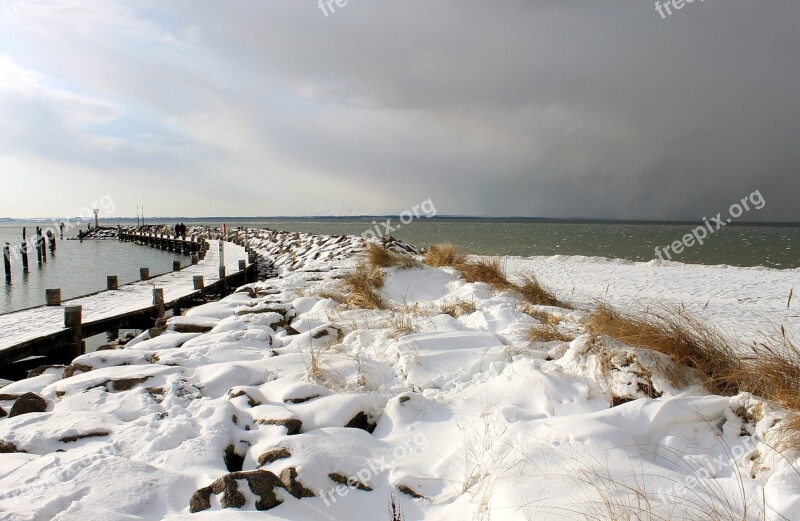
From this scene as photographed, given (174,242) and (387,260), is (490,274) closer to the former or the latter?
(387,260)

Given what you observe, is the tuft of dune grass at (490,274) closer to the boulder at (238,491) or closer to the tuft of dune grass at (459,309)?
the tuft of dune grass at (459,309)

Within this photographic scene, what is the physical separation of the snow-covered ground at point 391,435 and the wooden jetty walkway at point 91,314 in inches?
120

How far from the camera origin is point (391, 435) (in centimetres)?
312

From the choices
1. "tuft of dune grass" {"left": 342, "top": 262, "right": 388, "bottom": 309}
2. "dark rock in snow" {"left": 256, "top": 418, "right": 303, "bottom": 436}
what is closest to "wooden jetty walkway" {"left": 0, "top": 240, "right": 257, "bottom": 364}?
"tuft of dune grass" {"left": 342, "top": 262, "right": 388, "bottom": 309}

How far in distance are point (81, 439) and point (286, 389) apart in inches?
53.8

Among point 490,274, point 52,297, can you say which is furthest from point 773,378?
point 52,297

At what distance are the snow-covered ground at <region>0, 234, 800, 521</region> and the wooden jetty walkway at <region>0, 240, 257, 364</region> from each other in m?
3.06

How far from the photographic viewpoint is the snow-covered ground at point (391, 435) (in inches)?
87.1

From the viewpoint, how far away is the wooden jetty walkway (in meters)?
6.82

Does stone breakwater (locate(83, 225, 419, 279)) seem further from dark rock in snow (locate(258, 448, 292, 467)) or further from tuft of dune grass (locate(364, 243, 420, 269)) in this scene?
dark rock in snow (locate(258, 448, 292, 467))

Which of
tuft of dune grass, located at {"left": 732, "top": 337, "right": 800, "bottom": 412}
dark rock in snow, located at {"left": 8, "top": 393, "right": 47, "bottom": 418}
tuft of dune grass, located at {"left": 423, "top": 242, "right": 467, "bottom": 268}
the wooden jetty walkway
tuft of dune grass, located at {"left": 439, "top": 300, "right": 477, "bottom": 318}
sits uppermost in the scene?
tuft of dune grass, located at {"left": 423, "top": 242, "right": 467, "bottom": 268}

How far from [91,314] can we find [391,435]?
9.09m

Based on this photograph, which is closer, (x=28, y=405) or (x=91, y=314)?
(x=28, y=405)

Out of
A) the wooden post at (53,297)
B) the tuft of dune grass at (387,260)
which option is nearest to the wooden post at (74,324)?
the wooden post at (53,297)
